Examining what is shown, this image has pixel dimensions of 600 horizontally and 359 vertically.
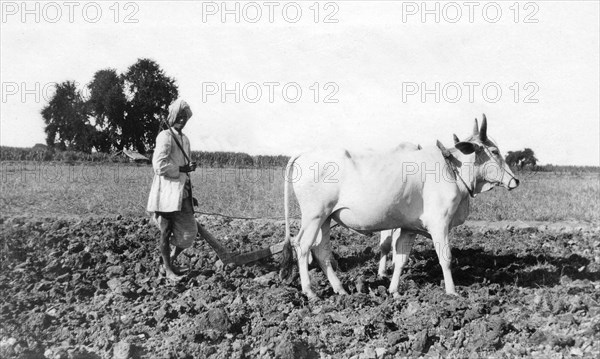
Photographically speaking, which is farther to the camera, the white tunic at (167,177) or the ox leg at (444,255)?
the white tunic at (167,177)

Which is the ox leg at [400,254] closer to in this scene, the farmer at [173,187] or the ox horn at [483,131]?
the ox horn at [483,131]

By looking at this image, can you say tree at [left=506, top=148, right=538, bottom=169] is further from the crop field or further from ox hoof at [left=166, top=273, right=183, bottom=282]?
ox hoof at [left=166, top=273, right=183, bottom=282]

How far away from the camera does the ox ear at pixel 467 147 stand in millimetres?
6516

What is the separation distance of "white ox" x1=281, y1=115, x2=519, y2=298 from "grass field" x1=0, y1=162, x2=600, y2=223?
493cm

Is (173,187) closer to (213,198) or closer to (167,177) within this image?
(167,177)

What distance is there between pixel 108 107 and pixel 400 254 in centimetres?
3206

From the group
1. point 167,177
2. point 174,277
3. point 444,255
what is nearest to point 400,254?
point 444,255

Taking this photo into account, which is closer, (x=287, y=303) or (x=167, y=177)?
(x=287, y=303)

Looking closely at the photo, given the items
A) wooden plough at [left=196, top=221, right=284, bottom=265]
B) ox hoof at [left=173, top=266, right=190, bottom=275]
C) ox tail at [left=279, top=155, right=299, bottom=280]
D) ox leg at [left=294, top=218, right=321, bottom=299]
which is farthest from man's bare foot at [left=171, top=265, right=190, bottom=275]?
ox leg at [left=294, top=218, right=321, bottom=299]

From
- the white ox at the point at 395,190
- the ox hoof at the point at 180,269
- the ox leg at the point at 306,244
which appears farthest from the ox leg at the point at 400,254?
the ox hoof at the point at 180,269

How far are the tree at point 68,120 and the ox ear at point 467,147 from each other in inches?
1313

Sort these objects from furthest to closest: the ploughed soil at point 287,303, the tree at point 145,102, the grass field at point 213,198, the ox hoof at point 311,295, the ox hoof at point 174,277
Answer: the tree at point 145,102 < the grass field at point 213,198 < the ox hoof at point 174,277 < the ox hoof at point 311,295 < the ploughed soil at point 287,303

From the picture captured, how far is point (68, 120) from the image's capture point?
3756 cm

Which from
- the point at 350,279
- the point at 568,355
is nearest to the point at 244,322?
the point at 350,279
